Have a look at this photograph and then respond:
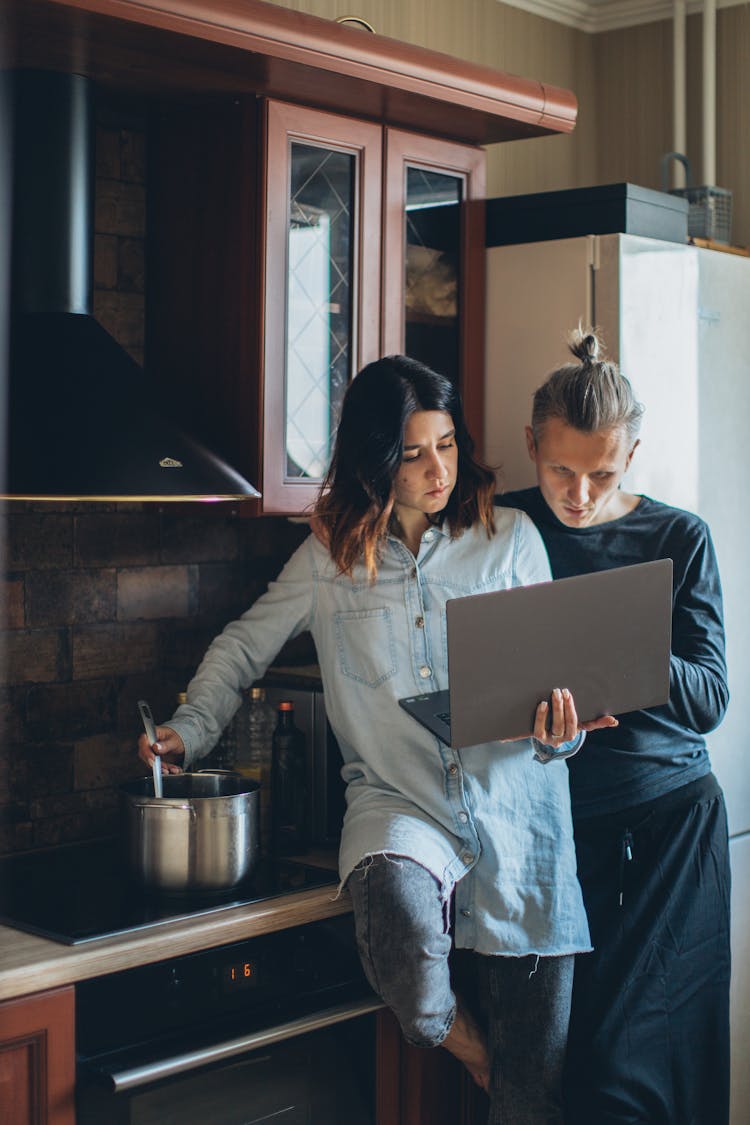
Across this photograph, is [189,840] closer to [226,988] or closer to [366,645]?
[226,988]

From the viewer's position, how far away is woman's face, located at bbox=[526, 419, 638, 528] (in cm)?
214

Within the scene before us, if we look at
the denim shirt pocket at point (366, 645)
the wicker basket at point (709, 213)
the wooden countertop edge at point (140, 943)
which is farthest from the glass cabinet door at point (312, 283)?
the wicker basket at point (709, 213)

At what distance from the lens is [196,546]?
2.53m

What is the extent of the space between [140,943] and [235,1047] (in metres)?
0.22

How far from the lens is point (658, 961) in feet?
7.06

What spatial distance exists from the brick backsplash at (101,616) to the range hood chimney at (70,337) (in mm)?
234

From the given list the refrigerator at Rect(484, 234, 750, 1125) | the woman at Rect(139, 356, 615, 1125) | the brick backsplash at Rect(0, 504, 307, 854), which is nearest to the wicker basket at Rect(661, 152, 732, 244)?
the refrigerator at Rect(484, 234, 750, 1125)

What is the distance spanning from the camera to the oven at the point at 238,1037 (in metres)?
1.80

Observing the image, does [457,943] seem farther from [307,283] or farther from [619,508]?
[307,283]

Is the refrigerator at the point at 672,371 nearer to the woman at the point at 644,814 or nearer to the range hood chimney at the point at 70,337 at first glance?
the woman at the point at 644,814

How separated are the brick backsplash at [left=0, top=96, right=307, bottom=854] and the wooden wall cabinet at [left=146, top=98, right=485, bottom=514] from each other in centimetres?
7

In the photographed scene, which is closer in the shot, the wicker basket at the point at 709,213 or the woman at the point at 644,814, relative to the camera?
the woman at the point at 644,814

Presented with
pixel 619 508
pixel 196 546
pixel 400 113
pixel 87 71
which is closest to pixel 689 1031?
pixel 619 508

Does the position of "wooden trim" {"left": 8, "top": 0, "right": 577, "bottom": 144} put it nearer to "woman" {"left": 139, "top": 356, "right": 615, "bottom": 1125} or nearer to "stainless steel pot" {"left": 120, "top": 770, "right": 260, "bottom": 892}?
"woman" {"left": 139, "top": 356, "right": 615, "bottom": 1125}
